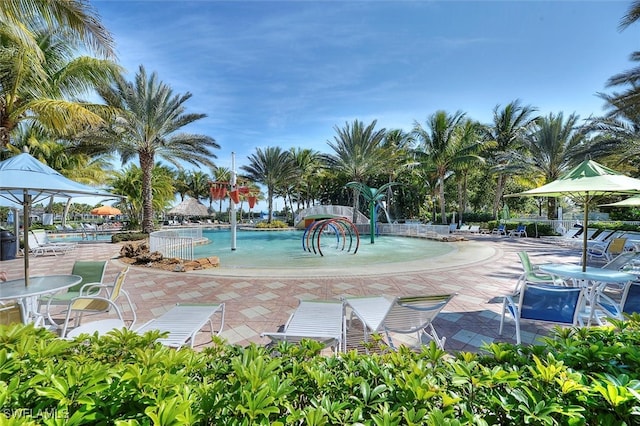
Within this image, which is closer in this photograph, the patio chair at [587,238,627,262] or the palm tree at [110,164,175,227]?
the patio chair at [587,238,627,262]

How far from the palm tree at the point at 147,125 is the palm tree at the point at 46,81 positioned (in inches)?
143

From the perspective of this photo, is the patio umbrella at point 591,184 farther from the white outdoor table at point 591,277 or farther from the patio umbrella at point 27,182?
the patio umbrella at point 27,182

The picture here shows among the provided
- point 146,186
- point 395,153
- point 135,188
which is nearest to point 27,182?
point 146,186

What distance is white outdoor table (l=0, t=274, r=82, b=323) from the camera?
3.82 meters

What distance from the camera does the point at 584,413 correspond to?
121 centimetres

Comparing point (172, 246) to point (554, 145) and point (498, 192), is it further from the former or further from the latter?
point (498, 192)

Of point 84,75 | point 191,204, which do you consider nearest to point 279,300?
point 84,75

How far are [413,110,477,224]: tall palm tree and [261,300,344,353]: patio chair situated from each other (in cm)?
2414

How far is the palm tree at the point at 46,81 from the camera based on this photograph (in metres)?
8.88

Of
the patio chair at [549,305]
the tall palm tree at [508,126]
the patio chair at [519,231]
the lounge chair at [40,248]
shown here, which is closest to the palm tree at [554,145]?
the patio chair at [519,231]

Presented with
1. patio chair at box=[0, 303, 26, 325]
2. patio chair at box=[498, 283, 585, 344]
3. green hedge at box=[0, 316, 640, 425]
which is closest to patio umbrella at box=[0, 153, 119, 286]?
patio chair at box=[0, 303, 26, 325]

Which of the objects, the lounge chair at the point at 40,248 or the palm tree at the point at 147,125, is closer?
the lounge chair at the point at 40,248

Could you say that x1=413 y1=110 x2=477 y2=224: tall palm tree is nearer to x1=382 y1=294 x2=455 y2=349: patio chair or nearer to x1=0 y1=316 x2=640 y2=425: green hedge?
x1=382 y1=294 x2=455 y2=349: patio chair

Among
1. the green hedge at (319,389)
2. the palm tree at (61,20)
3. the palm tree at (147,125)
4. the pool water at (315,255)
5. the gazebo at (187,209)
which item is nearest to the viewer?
the green hedge at (319,389)
